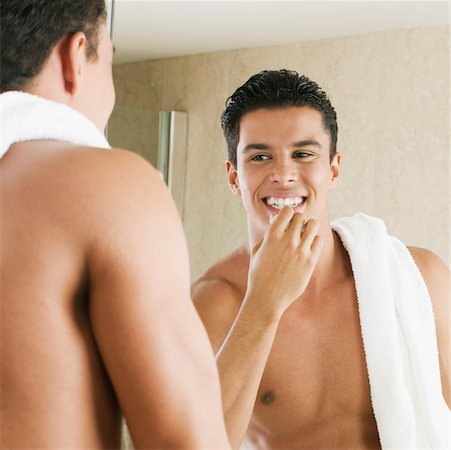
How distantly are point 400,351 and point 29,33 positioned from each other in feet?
1.96

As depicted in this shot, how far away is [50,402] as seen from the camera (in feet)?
1.48

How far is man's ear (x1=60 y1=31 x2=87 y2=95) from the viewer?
0.50 m

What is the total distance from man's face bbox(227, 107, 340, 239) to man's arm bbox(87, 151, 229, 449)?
460 mm

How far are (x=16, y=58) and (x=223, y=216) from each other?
79 cm

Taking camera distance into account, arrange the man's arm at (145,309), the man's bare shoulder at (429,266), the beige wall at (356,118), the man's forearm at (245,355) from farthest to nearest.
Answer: the beige wall at (356,118) < the man's bare shoulder at (429,266) < the man's forearm at (245,355) < the man's arm at (145,309)

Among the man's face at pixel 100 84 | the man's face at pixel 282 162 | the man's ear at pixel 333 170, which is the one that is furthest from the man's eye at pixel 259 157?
the man's face at pixel 100 84

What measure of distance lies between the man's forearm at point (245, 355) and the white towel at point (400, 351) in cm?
20

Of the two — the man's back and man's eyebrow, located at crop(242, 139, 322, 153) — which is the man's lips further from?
the man's back

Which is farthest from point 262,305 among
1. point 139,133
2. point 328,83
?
point 328,83

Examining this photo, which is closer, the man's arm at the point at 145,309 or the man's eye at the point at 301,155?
the man's arm at the point at 145,309

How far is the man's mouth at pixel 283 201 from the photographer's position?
0.92 meters

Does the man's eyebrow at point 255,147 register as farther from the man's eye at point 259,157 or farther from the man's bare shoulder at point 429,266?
the man's bare shoulder at point 429,266

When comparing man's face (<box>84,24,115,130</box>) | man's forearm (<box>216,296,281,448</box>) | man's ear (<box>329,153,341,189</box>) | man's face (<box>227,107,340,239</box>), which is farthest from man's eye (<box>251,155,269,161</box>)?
man's face (<box>84,24,115,130</box>)

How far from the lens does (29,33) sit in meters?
0.49
